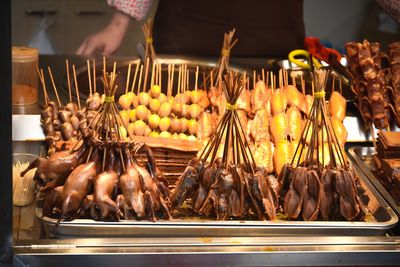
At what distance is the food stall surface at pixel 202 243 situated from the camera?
2199mm

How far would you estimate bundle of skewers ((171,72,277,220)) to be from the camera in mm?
2424

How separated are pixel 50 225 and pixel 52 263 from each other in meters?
0.15

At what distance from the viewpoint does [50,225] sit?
228cm

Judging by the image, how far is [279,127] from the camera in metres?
3.13

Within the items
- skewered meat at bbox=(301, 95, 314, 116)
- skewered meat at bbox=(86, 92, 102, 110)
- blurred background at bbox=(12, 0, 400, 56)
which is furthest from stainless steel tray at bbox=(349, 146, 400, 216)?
blurred background at bbox=(12, 0, 400, 56)

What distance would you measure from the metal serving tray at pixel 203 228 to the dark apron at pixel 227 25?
248cm

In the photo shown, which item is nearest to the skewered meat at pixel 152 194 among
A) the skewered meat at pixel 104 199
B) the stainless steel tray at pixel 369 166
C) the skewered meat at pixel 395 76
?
the skewered meat at pixel 104 199

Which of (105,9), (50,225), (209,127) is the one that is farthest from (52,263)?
(105,9)

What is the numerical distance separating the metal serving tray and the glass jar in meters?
1.03

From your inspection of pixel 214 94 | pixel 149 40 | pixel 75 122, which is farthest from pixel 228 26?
pixel 75 122

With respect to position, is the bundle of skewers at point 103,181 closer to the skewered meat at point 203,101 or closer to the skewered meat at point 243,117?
the skewered meat at point 243,117

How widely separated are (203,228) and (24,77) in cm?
139

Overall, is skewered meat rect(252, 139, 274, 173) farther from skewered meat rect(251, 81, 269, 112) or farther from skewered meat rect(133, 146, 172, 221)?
skewered meat rect(133, 146, 172, 221)
